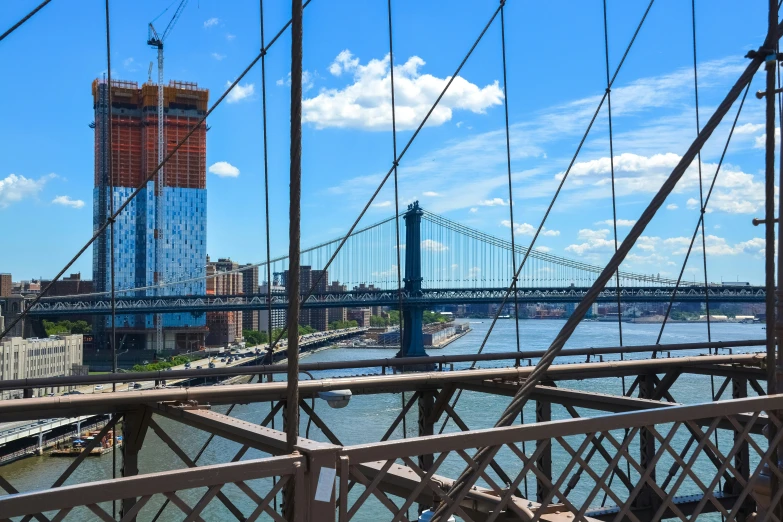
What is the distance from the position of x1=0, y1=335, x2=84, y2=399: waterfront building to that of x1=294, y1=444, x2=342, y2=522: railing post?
2820cm

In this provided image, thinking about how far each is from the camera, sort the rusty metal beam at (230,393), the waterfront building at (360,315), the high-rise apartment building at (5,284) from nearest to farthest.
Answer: the rusty metal beam at (230,393) → the high-rise apartment building at (5,284) → the waterfront building at (360,315)

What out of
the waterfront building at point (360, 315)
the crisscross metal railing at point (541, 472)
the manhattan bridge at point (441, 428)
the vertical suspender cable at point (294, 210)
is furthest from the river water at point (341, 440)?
the waterfront building at point (360, 315)

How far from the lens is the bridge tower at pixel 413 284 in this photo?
30.2 meters

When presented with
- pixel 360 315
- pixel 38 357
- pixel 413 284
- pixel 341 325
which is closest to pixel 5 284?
pixel 38 357

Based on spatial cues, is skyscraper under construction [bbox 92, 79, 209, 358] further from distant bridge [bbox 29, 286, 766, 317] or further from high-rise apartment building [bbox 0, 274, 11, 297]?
distant bridge [bbox 29, 286, 766, 317]

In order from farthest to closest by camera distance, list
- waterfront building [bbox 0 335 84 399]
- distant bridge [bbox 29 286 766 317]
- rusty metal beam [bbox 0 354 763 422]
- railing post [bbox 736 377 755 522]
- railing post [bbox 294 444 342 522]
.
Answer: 1. waterfront building [bbox 0 335 84 399]
2. distant bridge [bbox 29 286 766 317]
3. railing post [bbox 736 377 755 522]
4. rusty metal beam [bbox 0 354 763 422]
5. railing post [bbox 294 444 342 522]

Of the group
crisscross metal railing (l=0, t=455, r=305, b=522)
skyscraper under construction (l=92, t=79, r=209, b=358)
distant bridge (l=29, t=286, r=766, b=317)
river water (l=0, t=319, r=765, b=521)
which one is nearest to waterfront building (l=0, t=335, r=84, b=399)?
distant bridge (l=29, t=286, r=766, b=317)

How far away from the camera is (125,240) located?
63.0 m

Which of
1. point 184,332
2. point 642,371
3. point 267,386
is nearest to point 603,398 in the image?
point 267,386

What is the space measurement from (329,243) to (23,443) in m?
24.7

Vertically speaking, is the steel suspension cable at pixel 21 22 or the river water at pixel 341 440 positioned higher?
the steel suspension cable at pixel 21 22

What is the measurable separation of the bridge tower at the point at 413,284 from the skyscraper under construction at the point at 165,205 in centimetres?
2226

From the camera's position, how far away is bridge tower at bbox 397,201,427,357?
99.0 feet

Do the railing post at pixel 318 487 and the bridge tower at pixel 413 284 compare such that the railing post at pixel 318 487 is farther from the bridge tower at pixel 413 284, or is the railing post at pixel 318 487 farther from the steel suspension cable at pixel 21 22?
the bridge tower at pixel 413 284
